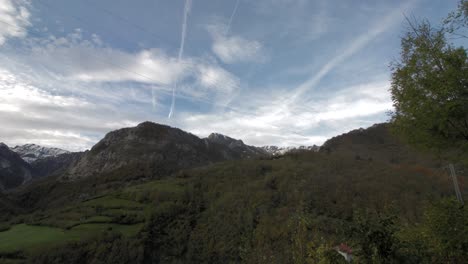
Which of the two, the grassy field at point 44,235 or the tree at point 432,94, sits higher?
the tree at point 432,94

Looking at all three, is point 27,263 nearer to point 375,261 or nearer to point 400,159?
point 375,261

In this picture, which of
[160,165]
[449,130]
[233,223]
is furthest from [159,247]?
[160,165]

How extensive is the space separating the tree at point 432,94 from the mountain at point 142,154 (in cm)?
8109

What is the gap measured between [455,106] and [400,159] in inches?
2223

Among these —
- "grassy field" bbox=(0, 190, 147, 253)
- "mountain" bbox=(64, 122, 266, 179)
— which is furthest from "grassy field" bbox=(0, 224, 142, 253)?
"mountain" bbox=(64, 122, 266, 179)

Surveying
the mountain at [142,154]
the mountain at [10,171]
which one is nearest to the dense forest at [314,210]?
the mountain at [142,154]

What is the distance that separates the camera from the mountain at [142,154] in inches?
3455

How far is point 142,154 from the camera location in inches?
4112

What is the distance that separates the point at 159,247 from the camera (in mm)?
32969

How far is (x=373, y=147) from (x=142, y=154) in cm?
8498

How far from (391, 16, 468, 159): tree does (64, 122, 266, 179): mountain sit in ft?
266

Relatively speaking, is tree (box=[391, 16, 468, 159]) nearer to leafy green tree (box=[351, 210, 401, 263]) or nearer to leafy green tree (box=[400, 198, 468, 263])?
leafy green tree (box=[400, 198, 468, 263])

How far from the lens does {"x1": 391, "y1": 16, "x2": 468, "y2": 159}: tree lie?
611 centimetres

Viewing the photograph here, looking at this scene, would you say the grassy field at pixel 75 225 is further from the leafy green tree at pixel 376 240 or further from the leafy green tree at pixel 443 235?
the leafy green tree at pixel 443 235
